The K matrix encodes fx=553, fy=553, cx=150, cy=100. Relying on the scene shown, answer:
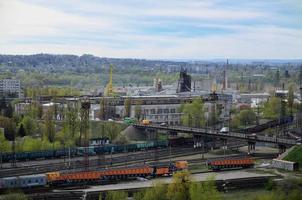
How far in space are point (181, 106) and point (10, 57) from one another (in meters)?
73.0

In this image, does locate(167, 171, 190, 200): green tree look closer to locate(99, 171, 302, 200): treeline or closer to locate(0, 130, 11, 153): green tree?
locate(99, 171, 302, 200): treeline

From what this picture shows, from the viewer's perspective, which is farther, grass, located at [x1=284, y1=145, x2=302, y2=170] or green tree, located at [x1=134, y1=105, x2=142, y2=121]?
green tree, located at [x1=134, y1=105, x2=142, y2=121]

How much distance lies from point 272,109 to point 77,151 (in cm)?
1513

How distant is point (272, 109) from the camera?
30.6m

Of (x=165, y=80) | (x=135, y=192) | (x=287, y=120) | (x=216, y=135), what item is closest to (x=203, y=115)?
(x=287, y=120)

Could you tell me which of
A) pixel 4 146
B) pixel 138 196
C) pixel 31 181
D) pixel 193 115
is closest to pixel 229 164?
pixel 138 196

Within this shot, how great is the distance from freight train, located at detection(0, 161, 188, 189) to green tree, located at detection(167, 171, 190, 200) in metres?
3.28

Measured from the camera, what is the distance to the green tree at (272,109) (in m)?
30.0

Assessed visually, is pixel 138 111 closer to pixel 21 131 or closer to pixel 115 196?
pixel 21 131

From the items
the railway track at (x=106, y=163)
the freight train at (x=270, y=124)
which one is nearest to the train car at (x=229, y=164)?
the railway track at (x=106, y=163)

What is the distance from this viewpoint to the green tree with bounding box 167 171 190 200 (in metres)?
11.0

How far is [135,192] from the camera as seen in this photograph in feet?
41.4

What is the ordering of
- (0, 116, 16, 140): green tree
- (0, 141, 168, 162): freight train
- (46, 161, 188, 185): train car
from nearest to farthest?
1. (46, 161, 188, 185): train car
2. (0, 141, 168, 162): freight train
3. (0, 116, 16, 140): green tree

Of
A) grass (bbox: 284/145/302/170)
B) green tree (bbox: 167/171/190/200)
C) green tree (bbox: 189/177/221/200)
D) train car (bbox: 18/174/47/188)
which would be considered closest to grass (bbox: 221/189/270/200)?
green tree (bbox: 167/171/190/200)
